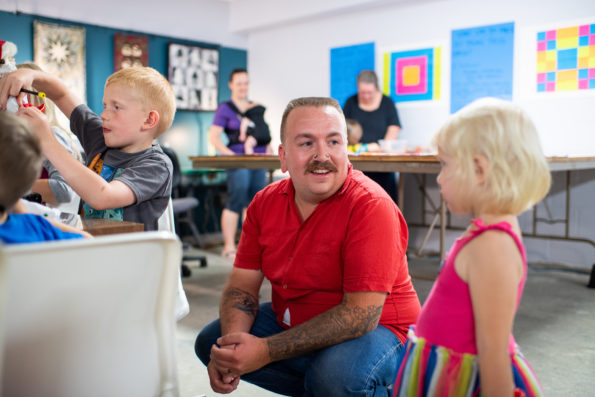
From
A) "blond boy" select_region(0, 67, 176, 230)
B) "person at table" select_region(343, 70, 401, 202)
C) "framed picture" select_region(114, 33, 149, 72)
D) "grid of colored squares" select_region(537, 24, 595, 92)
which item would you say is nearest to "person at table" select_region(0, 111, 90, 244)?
"blond boy" select_region(0, 67, 176, 230)

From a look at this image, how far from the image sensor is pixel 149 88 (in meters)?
1.63

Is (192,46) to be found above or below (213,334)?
above

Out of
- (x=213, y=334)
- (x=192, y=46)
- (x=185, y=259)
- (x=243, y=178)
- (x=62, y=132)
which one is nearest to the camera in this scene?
(x=213, y=334)

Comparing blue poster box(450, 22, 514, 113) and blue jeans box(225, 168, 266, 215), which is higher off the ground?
blue poster box(450, 22, 514, 113)

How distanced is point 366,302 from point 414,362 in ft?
0.74

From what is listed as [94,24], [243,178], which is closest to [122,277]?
[243,178]

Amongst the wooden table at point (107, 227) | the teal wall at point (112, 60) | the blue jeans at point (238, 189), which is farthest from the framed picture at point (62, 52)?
the wooden table at point (107, 227)

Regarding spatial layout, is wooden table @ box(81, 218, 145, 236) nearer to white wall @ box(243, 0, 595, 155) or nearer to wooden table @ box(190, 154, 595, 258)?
wooden table @ box(190, 154, 595, 258)

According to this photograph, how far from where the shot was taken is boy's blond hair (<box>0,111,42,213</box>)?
2.54 feet

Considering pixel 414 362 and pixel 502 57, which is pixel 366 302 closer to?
pixel 414 362

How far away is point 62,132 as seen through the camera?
70.4 inches

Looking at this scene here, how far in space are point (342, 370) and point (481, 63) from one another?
3.88m

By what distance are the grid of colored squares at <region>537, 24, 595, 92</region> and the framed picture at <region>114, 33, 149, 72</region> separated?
3.57 metres

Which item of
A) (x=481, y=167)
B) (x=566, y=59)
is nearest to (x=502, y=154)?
(x=481, y=167)
